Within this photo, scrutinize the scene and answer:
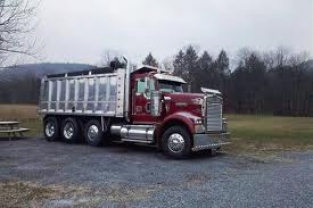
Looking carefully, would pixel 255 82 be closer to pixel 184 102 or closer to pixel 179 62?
pixel 179 62

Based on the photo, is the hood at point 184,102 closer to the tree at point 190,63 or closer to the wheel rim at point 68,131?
the wheel rim at point 68,131

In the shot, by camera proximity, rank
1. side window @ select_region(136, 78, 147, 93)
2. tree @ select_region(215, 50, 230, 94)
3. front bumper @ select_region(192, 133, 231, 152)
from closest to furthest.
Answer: front bumper @ select_region(192, 133, 231, 152), side window @ select_region(136, 78, 147, 93), tree @ select_region(215, 50, 230, 94)

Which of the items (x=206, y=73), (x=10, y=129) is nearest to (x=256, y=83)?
(x=206, y=73)

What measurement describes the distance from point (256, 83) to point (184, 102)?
7248 centimetres

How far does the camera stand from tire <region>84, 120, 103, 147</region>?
17953 mm

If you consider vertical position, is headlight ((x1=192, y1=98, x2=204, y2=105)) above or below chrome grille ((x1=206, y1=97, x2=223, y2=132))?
above

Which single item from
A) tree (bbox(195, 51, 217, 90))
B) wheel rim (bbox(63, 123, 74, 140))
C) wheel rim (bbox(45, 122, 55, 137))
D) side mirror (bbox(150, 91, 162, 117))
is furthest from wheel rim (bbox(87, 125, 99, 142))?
tree (bbox(195, 51, 217, 90))

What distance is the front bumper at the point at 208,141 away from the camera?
14289 millimetres

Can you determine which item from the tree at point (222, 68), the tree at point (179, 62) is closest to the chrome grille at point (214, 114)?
the tree at point (179, 62)

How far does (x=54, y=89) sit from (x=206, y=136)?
27.9 feet

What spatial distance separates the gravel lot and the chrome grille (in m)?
1.02

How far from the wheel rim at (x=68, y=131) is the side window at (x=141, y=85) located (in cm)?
420

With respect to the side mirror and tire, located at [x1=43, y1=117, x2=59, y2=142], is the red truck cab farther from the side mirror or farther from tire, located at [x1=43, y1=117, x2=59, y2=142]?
tire, located at [x1=43, y1=117, x2=59, y2=142]

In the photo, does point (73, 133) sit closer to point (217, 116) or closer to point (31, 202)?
point (217, 116)
